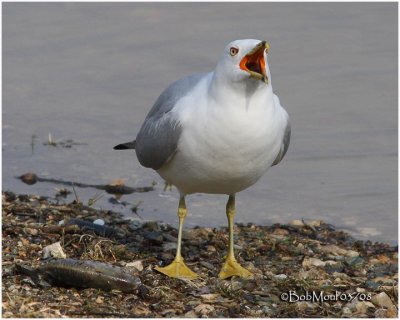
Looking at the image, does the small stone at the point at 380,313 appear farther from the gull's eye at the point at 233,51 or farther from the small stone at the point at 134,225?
the small stone at the point at 134,225

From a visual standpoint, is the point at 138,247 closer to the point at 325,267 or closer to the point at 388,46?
the point at 325,267

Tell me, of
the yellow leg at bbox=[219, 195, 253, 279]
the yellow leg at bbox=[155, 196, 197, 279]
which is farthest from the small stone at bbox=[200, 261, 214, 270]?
the yellow leg at bbox=[155, 196, 197, 279]

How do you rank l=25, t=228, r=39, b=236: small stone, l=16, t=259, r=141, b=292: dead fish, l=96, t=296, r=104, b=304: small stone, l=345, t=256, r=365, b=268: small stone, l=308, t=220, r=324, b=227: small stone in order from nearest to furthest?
l=96, t=296, r=104, b=304: small stone < l=16, t=259, r=141, b=292: dead fish < l=25, t=228, r=39, b=236: small stone < l=345, t=256, r=365, b=268: small stone < l=308, t=220, r=324, b=227: small stone

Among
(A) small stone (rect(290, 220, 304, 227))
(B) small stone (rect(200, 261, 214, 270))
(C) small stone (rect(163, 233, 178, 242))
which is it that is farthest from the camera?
(A) small stone (rect(290, 220, 304, 227))

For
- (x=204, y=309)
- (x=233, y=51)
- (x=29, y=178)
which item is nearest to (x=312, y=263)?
(x=204, y=309)

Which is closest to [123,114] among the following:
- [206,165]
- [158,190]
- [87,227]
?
[158,190]

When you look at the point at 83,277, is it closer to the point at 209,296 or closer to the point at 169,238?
the point at 209,296

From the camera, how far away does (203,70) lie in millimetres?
11469

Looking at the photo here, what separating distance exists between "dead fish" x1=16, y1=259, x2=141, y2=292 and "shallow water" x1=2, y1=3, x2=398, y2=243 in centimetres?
289

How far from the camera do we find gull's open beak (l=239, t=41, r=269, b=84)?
6117mm

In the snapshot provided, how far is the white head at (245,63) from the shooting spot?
6.16m

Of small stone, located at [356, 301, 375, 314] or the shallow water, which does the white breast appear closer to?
small stone, located at [356, 301, 375, 314]

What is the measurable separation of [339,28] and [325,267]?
6245 millimetres

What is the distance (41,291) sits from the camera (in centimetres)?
588
